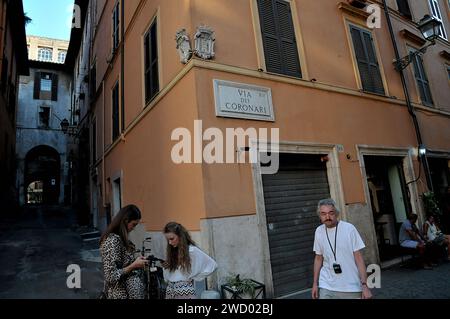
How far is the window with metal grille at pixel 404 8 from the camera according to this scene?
10.8 m

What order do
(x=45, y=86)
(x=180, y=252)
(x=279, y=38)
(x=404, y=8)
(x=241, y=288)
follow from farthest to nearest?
(x=45, y=86) → (x=404, y=8) → (x=279, y=38) → (x=241, y=288) → (x=180, y=252)

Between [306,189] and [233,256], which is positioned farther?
[306,189]

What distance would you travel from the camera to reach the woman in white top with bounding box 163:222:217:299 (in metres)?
3.08

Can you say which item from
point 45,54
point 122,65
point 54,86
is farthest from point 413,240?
point 45,54

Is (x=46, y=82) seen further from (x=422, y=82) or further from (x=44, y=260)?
(x=422, y=82)

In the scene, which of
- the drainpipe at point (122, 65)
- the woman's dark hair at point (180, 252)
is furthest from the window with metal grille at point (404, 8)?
the woman's dark hair at point (180, 252)

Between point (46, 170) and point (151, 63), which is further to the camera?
point (46, 170)

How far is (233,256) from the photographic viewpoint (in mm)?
4852

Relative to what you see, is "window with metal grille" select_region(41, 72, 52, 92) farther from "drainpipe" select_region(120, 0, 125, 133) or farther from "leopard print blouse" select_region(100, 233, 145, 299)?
"leopard print blouse" select_region(100, 233, 145, 299)

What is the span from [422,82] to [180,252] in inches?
420

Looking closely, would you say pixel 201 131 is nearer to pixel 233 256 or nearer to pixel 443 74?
pixel 233 256

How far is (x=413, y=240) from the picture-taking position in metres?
6.90
